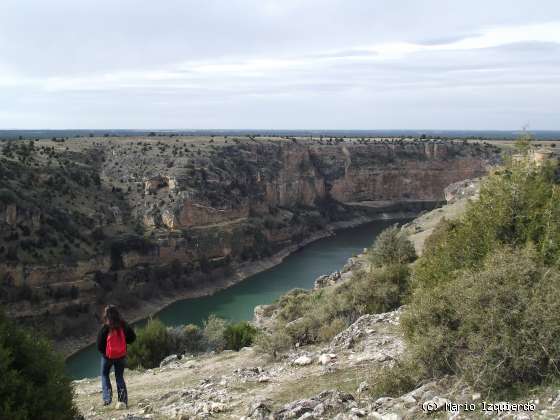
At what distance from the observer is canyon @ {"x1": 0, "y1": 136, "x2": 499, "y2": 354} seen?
2586 cm

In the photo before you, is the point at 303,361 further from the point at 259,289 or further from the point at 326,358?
the point at 259,289

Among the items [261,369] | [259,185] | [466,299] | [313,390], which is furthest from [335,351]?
[259,185]

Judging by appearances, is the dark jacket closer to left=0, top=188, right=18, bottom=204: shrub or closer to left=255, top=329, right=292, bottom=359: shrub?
left=255, top=329, right=292, bottom=359: shrub

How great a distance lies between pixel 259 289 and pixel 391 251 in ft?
51.9

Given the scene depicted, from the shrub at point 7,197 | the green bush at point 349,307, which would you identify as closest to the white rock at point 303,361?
the green bush at point 349,307

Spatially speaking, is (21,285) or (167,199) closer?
(21,285)

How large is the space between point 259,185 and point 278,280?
1328 cm

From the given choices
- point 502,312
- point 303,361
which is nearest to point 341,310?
point 303,361

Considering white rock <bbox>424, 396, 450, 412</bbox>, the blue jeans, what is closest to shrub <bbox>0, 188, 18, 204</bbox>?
the blue jeans

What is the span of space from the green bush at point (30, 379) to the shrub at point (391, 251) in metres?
14.9

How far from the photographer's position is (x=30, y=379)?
16.5 ft

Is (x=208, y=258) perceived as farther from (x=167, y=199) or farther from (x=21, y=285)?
(x=21, y=285)

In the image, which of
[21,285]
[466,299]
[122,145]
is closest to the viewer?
[466,299]

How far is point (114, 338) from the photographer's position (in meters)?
6.19
